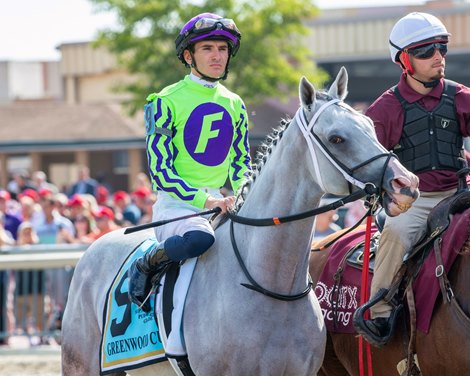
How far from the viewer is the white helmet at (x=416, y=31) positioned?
673 centimetres

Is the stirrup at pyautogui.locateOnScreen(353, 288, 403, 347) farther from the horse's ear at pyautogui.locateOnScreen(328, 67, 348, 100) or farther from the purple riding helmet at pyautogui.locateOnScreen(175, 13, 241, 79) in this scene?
the purple riding helmet at pyautogui.locateOnScreen(175, 13, 241, 79)

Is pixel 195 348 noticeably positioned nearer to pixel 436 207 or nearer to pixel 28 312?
pixel 436 207

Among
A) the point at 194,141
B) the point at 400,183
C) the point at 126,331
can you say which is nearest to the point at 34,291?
the point at 126,331

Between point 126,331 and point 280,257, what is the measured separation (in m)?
1.26

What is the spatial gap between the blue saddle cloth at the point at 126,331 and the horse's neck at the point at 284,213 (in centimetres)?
85

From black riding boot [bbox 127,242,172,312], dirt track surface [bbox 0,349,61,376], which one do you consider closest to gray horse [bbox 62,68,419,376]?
black riding boot [bbox 127,242,172,312]

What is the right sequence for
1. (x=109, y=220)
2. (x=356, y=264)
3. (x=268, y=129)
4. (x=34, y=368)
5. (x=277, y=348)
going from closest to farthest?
(x=277, y=348)
(x=356, y=264)
(x=34, y=368)
(x=109, y=220)
(x=268, y=129)

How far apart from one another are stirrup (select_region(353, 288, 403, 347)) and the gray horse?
0.66 meters

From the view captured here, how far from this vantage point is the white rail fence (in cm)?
1311

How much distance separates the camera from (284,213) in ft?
19.8

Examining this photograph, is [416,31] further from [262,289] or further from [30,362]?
[30,362]

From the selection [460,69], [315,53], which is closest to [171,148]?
[315,53]

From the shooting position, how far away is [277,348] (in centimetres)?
594

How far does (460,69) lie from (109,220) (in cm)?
2766
